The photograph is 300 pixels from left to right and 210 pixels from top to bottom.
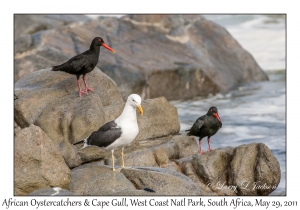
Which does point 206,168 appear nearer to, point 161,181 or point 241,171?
point 241,171

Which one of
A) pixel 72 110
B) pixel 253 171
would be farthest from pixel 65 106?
pixel 253 171

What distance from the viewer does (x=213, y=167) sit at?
10430 millimetres

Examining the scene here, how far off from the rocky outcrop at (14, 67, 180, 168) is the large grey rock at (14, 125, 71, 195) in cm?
121

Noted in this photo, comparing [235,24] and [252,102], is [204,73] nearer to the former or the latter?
[252,102]

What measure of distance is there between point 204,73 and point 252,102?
1836 millimetres

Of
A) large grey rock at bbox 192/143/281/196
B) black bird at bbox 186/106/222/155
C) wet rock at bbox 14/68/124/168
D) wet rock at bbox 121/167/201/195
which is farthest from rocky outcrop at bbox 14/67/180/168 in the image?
large grey rock at bbox 192/143/281/196

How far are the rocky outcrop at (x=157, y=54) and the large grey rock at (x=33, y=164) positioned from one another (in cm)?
951

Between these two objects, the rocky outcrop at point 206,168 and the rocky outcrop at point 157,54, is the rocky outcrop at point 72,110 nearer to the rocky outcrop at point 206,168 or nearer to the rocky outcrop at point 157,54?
the rocky outcrop at point 206,168

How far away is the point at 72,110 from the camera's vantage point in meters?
10.8

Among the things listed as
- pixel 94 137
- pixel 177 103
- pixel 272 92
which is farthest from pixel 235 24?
pixel 94 137

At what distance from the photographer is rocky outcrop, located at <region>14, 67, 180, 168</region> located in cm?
1051

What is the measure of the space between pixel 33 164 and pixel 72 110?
2.07m

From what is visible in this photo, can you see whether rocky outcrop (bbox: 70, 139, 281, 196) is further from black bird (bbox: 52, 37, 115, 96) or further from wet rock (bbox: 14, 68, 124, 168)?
black bird (bbox: 52, 37, 115, 96)

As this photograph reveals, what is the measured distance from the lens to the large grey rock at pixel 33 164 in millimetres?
8812
